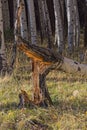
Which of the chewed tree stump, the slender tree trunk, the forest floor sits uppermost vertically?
the slender tree trunk

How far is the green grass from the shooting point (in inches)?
247

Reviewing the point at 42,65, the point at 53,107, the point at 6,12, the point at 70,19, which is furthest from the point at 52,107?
the point at 6,12

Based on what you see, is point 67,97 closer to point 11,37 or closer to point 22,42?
point 22,42

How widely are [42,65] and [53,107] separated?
77cm

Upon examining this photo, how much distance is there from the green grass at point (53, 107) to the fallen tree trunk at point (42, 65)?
1.02 ft

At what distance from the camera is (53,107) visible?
6961 mm

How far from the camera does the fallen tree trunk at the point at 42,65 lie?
6688 millimetres

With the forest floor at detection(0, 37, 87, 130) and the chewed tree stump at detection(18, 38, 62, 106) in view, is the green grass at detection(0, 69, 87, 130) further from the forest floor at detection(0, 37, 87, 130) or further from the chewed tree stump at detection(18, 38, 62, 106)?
the chewed tree stump at detection(18, 38, 62, 106)

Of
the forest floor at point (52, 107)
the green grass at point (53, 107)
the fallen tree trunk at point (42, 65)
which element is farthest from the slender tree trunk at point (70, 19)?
the fallen tree trunk at point (42, 65)

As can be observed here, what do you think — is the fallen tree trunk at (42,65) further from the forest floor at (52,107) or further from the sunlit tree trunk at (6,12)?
the sunlit tree trunk at (6,12)

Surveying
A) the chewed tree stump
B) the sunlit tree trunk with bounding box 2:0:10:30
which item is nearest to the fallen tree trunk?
the chewed tree stump

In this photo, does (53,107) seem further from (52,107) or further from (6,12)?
(6,12)

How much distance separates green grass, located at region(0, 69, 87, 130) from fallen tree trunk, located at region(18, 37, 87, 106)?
0.31 m

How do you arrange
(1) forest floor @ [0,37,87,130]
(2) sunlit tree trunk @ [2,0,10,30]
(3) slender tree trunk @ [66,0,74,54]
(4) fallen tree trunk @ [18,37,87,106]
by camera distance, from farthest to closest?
(2) sunlit tree trunk @ [2,0,10,30] < (3) slender tree trunk @ [66,0,74,54] < (4) fallen tree trunk @ [18,37,87,106] < (1) forest floor @ [0,37,87,130]
